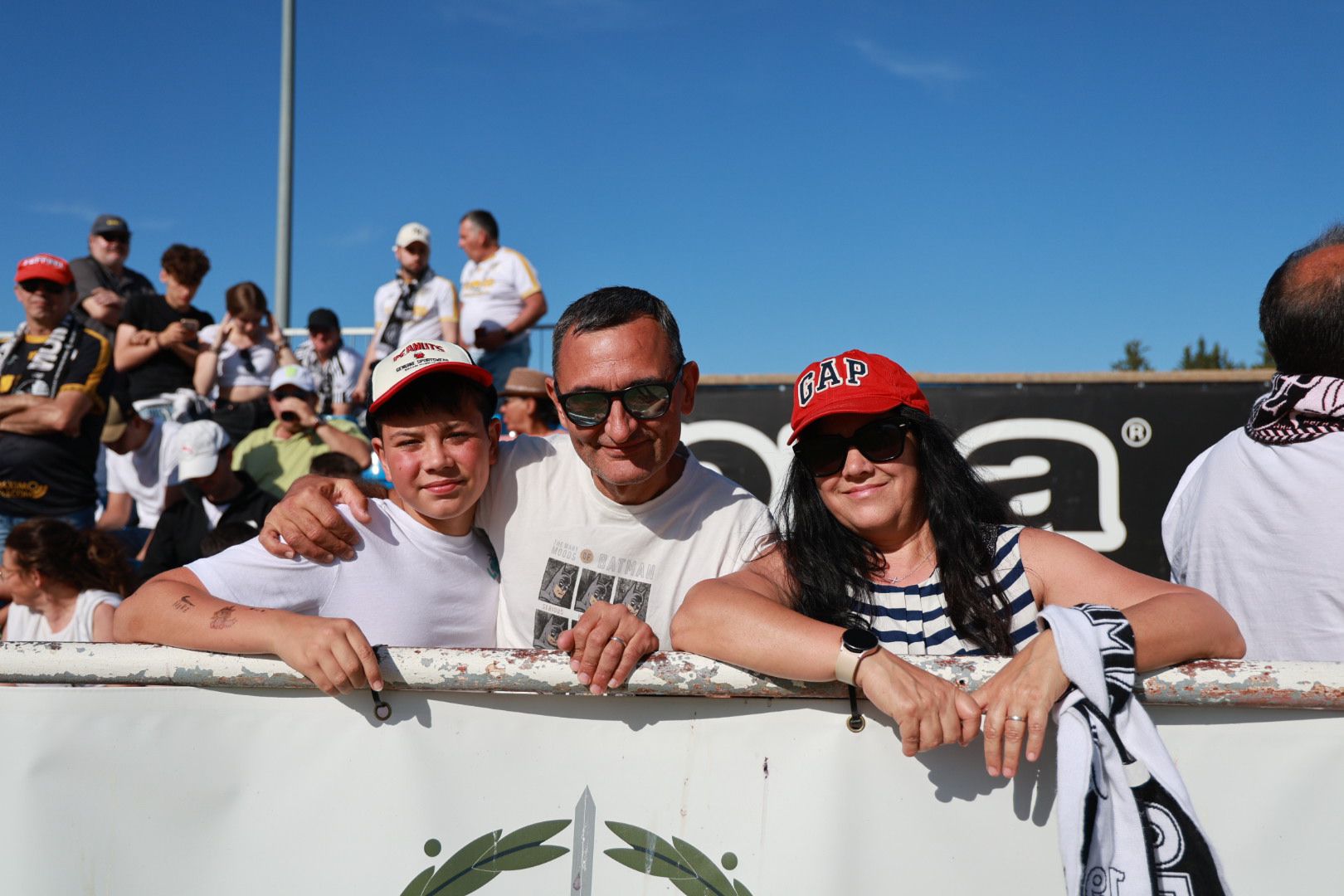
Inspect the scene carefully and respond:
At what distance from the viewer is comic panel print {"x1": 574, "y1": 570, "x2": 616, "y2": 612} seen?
256 cm

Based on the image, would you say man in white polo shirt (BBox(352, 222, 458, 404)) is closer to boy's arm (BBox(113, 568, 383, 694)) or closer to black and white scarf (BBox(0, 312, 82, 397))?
black and white scarf (BBox(0, 312, 82, 397))

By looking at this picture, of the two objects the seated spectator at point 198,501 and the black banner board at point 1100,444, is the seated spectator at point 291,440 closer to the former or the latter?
the seated spectator at point 198,501

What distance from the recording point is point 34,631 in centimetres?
473

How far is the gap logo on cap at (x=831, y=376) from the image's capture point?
7.24ft

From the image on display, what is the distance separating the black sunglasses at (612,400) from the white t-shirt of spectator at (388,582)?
47cm

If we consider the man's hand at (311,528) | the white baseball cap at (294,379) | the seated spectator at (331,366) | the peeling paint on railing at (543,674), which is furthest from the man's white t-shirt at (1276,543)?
the seated spectator at (331,366)

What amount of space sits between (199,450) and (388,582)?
4.01 metres

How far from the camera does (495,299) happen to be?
7930 millimetres

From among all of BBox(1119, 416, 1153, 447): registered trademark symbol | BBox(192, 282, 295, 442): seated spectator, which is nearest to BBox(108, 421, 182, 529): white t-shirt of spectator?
BBox(192, 282, 295, 442): seated spectator

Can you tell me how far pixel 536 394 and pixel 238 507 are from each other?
1.91 m

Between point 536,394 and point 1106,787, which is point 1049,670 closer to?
point 1106,787

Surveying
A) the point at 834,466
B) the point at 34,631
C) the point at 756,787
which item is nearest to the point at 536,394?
the point at 34,631

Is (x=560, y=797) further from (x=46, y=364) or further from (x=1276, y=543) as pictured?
(x=46, y=364)

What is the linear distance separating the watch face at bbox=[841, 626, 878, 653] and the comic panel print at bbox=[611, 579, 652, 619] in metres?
0.87
